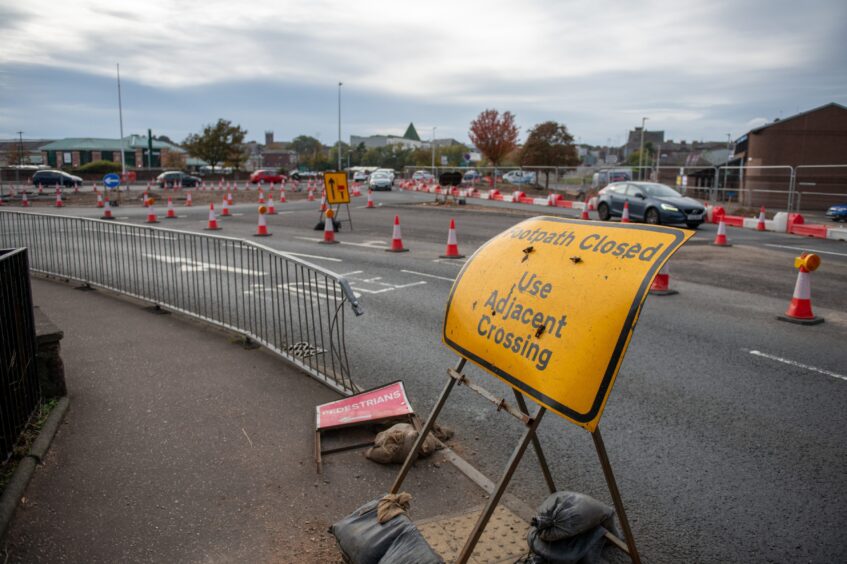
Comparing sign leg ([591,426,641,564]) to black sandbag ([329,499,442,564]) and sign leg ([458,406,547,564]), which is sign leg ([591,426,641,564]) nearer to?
sign leg ([458,406,547,564])

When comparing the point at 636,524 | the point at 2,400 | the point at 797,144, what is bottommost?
the point at 636,524

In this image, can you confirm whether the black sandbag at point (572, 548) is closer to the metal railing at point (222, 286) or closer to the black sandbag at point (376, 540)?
the black sandbag at point (376, 540)

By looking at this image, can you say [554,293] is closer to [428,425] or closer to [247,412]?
[428,425]

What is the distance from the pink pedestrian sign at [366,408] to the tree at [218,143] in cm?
7231

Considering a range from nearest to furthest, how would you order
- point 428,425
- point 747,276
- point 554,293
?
point 554,293, point 428,425, point 747,276

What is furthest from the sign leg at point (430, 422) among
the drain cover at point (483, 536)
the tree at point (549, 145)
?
the tree at point (549, 145)

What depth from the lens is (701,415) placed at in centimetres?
543

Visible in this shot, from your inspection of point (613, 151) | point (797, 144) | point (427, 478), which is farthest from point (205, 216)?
point (613, 151)

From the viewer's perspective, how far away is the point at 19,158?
67875 millimetres

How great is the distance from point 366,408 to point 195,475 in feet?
4.30

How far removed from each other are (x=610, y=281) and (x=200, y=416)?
369 centimetres

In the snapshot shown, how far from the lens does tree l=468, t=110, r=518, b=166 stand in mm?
69062

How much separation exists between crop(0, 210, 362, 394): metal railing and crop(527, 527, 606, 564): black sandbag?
2.57 meters

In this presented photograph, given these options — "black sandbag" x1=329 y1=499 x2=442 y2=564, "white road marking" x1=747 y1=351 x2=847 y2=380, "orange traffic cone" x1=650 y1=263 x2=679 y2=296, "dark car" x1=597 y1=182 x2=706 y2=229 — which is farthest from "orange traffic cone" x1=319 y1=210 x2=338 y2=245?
"black sandbag" x1=329 y1=499 x2=442 y2=564
